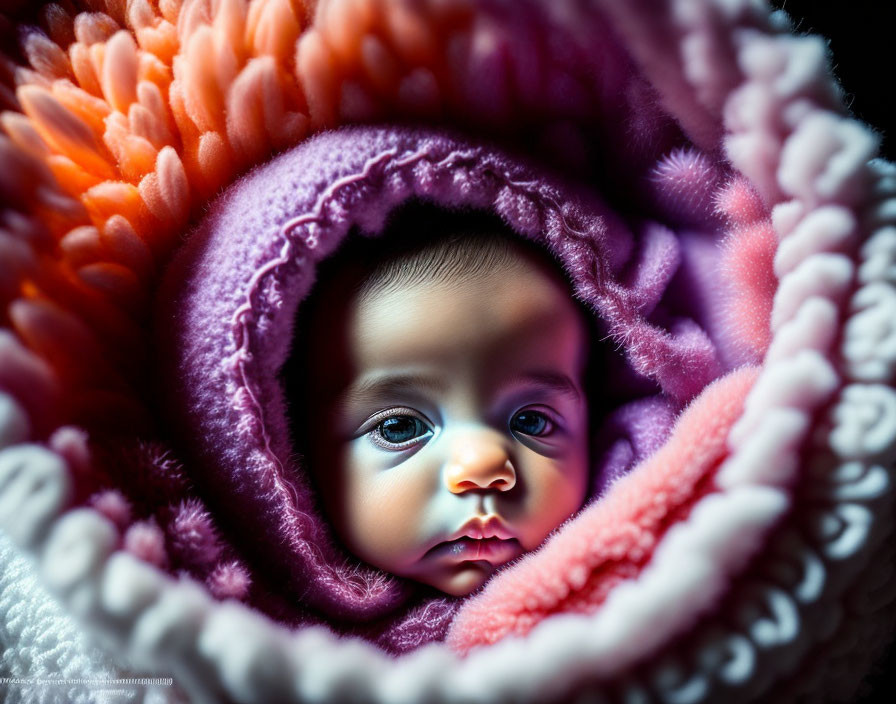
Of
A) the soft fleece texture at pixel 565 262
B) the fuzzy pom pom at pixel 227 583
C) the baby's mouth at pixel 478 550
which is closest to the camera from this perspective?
the soft fleece texture at pixel 565 262

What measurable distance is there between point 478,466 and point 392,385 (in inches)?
4.7

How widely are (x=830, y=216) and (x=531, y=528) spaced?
0.38 m

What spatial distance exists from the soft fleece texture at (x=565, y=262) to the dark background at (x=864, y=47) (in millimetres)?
198

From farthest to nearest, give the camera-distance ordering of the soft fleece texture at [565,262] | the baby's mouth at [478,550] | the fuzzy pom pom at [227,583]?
the baby's mouth at [478,550] → the fuzzy pom pom at [227,583] → the soft fleece texture at [565,262]

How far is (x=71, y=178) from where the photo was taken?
65 centimetres

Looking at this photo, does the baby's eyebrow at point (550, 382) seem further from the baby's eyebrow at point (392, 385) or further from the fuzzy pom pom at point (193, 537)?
the fuzzy pom pom at point (193, 537)

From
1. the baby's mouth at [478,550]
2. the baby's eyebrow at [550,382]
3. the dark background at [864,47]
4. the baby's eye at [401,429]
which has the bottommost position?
the baby's mouth at [478,550]

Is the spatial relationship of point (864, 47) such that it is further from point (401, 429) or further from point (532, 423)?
point (401, 429)

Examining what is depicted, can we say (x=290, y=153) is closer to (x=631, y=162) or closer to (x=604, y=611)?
(x=631, y=162)

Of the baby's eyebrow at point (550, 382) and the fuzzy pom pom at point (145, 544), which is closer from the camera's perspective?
the fuzzy pom pom at point (145, 544)

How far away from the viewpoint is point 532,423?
79cm

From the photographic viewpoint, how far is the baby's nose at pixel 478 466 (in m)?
0.69

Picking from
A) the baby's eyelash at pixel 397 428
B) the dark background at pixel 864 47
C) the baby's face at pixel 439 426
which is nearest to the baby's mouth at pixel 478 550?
the baby's face at pixel 439 426

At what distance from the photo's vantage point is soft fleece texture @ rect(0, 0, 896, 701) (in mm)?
495
